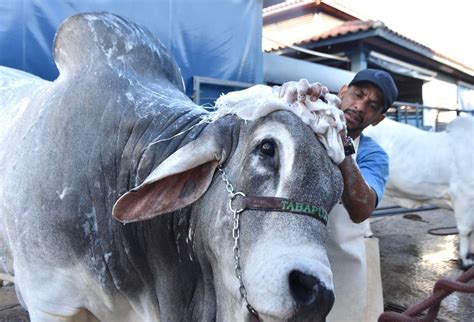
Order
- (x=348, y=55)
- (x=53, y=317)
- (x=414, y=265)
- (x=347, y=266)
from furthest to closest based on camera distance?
(x=348, y=55), (x=414, y=265), (x=347, y=266), (x=53, y=317)

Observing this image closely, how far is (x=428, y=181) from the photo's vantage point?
5.07 meters

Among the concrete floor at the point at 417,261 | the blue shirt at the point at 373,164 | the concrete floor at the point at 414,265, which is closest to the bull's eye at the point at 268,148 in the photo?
the blue shirt at the point at 373,164

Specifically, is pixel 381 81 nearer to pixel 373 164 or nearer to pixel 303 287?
pixel 373 164

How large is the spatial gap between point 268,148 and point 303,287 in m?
0.38

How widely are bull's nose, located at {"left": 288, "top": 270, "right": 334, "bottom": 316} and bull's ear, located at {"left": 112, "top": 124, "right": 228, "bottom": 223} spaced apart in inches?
17.1

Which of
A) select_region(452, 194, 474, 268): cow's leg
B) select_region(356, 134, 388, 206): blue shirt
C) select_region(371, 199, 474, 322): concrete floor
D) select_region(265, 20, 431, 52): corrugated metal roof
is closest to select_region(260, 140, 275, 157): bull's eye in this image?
select_region(356, 134, 388, 206): blue shirt

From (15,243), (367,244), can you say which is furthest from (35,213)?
(367,244)

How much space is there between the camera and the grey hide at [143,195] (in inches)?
47.6

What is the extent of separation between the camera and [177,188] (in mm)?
1448

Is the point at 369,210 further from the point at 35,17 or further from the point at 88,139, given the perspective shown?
the point at 35,17

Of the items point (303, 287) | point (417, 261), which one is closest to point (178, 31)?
→ point (417, 261)

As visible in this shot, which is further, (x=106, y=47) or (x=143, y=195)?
(x=106, y=47)

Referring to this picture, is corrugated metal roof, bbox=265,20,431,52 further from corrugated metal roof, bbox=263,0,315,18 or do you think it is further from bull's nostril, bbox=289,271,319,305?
bull's nostril, bbox=289,271,319,305

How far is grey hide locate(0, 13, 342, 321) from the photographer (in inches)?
47.6
